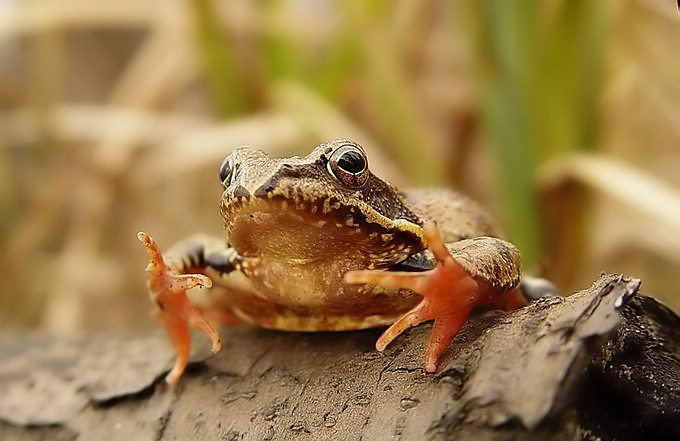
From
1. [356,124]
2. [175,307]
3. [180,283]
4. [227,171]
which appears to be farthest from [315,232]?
[356,124]

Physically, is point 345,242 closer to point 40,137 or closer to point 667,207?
point 667,207

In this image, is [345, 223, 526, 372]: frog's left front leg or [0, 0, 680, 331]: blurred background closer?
[345, 223, 526, 372]: frog's left front leg

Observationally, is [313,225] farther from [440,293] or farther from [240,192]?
[440,293]

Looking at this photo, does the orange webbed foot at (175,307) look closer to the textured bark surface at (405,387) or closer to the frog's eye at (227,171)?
the textured bark surface at (405,387)

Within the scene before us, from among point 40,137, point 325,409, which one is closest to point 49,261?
point 40,137

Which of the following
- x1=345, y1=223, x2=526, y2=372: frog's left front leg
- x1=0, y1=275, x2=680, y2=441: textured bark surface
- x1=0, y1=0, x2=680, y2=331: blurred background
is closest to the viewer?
x1=0, y1=275, x2=680, y2=441: textured bark surface

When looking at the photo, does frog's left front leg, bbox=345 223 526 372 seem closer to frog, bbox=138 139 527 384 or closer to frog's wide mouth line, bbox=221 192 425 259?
frog, bbox=138 139 527 384

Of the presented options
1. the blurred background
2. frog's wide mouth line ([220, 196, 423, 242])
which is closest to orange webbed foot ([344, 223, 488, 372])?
frog's wide mouth line ([220, 196, 423, 242])
